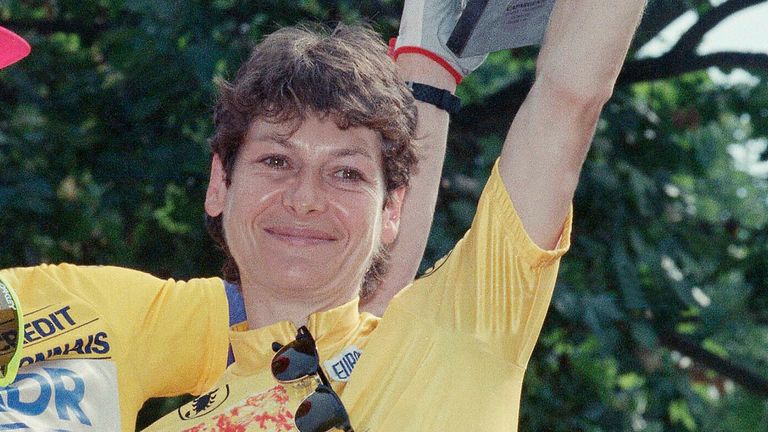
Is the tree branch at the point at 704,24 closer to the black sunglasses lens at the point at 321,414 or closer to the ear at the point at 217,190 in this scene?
the ear at the point at 217,190

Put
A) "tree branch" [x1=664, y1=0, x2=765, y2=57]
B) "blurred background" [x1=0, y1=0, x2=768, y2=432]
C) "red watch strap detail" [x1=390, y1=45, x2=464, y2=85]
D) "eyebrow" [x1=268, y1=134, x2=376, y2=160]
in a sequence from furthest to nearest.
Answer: "tree branch" [x1=664, y1=0, x2=765, y2=57] → "blurred background" [x1=0, y1=0, x2=768, y2=432] → "red watch strap detail" [x1=390, y1=45, x2=464, y2=85] → "eyebrow" [x1=268, y1=134, x2=376, y2=160]

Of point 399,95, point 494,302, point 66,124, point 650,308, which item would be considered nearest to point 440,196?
point 650,308

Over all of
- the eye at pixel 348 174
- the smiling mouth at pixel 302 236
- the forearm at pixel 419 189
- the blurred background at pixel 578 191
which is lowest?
the blurred background at pixel 578 191

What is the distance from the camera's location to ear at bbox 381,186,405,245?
7.45 feet

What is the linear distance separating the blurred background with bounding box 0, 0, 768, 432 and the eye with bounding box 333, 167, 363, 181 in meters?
2.32

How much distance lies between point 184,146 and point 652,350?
1914 mm

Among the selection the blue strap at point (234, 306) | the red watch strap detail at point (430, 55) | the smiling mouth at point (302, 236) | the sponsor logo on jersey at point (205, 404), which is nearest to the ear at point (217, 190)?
the blue strap at point (234, 306)

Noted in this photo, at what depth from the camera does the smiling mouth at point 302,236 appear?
2.11 metres

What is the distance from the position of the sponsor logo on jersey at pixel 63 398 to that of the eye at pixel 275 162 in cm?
40

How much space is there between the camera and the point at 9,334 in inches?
80.4

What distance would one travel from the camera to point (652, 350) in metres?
5.22

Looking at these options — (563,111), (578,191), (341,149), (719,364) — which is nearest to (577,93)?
(563,111)

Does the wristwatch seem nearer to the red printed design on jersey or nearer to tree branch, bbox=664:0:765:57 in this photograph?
the red printed design on jersey

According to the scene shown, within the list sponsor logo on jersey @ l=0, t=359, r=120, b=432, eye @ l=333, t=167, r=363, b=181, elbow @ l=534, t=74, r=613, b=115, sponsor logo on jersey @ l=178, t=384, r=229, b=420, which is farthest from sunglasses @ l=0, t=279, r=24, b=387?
elbow @ l=534, t=74, r=613, b=115
